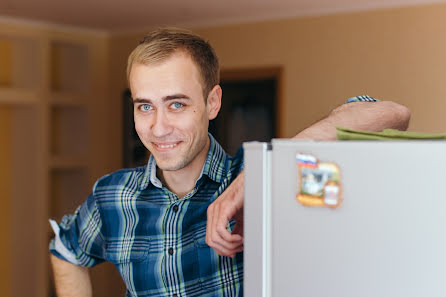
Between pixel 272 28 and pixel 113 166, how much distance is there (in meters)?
1.90

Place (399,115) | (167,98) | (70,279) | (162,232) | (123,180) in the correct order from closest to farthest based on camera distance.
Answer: (399,115) < (167,98) < (162,232) < (123,180) < (70,279)

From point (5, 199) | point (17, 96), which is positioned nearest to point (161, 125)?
point (17, 96)

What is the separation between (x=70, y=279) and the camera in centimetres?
185

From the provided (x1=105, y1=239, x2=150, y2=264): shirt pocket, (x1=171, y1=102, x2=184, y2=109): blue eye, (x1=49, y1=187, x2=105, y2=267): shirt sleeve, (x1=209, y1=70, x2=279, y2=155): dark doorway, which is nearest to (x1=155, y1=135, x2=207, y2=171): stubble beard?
(x1=171, y1=102, x2=184, y2=109): blue eye

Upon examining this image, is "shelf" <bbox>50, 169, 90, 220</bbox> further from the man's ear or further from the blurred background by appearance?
the man's ear

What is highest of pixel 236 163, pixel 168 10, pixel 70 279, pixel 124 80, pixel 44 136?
pixel 168 10

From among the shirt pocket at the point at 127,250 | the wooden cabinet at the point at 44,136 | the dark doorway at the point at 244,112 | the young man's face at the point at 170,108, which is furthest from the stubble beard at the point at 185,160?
the wooden cabinet at the point at 44,136

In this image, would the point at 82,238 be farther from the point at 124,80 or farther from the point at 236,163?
the point at 124,80

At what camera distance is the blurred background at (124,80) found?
4246mm

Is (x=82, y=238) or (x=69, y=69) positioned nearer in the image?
(x=82, y=238)

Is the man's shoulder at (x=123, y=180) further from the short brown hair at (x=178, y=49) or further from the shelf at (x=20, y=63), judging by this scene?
the shelf at (x=20, y=63)

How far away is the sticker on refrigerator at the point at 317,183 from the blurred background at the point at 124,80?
10.8 feet

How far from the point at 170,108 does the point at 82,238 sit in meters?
0.52

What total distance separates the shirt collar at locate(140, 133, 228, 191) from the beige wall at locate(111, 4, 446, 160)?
277cm
